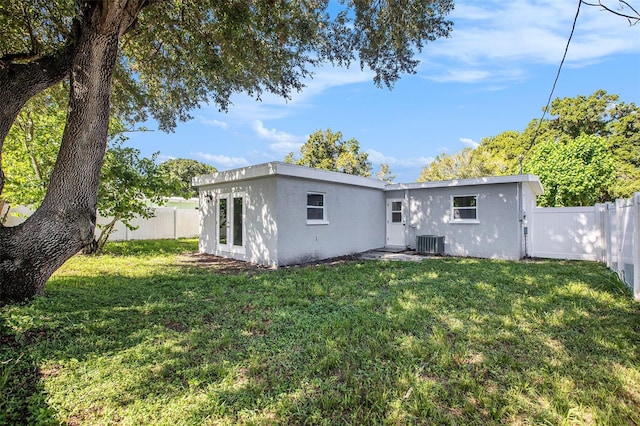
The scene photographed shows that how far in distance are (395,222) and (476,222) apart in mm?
2933

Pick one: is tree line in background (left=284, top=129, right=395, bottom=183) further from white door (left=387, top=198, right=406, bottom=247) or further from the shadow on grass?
the shadow on grass

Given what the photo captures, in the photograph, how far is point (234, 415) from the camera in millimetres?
2238

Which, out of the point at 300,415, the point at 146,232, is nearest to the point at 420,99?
the point at 146,232

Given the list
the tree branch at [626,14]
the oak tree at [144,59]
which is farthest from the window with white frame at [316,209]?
the tree branch at [626,14]

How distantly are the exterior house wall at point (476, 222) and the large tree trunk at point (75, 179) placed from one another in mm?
9764

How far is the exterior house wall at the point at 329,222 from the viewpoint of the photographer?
8.59 meters

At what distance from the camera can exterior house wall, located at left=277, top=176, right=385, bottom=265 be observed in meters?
8.59

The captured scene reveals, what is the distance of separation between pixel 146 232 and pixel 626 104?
29275 millimetres

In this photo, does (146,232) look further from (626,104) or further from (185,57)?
(626,104)

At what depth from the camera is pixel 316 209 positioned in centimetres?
956

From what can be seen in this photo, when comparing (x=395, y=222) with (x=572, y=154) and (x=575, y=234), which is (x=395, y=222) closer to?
(x=575, y=234)

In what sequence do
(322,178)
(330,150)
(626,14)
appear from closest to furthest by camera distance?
1. (626,14)
2. (322,178)
3. (330,150)

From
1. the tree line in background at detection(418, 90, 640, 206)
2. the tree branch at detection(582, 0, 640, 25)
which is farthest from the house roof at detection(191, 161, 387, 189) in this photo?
the tree line in background at detection(418, 90, 640, 206)

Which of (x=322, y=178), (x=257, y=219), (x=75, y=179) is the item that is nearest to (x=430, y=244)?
(x=322, y=178)
